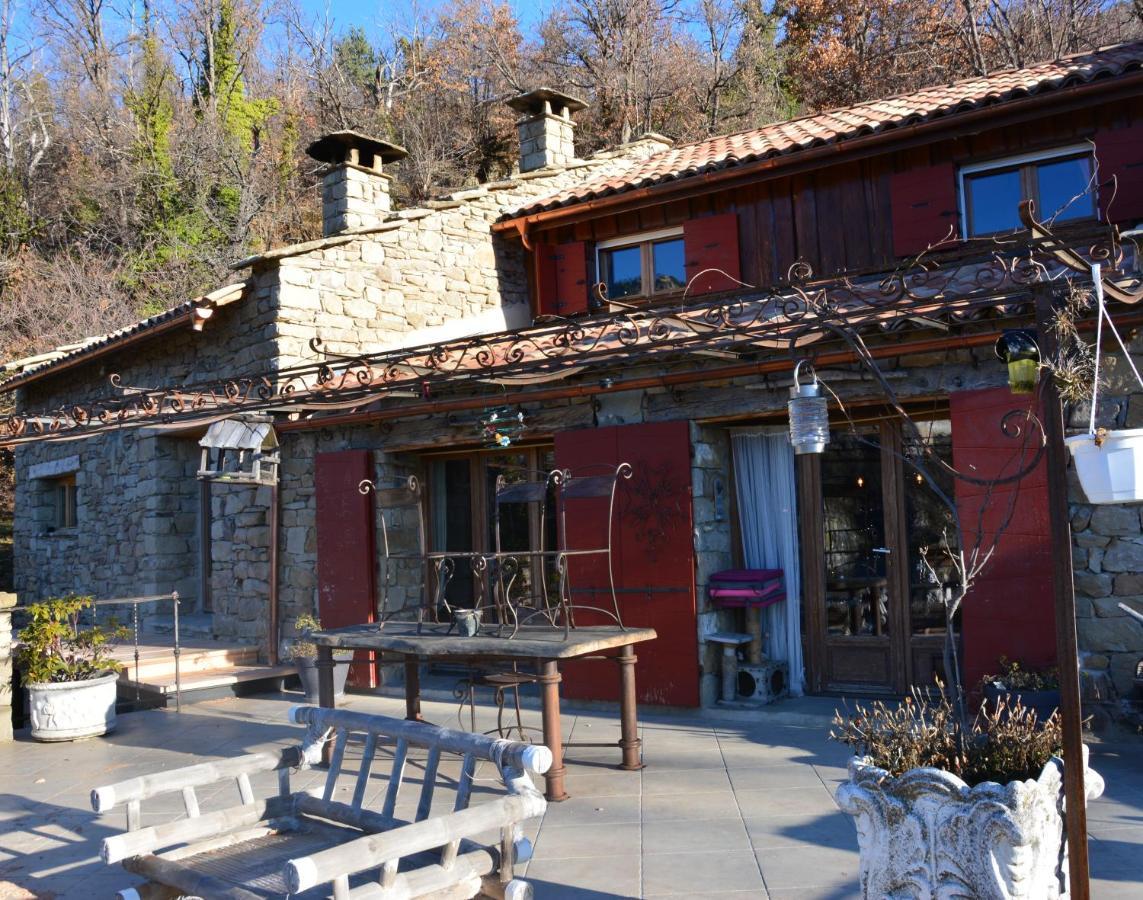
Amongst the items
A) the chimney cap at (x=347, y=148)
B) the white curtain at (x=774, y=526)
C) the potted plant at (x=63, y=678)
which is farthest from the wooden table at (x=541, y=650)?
the chimney cap at (x=347, y=148)

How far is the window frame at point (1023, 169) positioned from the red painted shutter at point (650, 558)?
3095 millimetres

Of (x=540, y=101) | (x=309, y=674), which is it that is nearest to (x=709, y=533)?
(x=309, y=674)

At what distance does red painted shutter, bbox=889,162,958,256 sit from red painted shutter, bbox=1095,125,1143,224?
3.42 ft

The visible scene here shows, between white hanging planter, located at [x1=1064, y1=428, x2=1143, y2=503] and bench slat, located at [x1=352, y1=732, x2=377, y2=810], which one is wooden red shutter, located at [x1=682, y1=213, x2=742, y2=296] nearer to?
bench slat, located at [x1=352, y1=732, x2=377, y2=810]

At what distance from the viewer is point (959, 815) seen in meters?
3.08

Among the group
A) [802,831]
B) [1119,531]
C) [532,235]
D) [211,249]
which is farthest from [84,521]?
[1119,531]

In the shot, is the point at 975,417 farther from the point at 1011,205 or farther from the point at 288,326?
the point at 288,326

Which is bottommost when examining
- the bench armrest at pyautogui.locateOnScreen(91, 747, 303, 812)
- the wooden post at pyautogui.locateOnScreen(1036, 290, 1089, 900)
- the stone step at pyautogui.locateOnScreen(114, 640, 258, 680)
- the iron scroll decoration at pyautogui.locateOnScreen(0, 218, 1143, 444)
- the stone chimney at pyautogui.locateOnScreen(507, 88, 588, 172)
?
the stone step at pyautogui.locateOnScreen(114, 640, 258, 680)

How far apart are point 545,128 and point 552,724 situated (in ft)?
26.5

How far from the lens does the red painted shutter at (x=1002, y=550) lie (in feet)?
18.7

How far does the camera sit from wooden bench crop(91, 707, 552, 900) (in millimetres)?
2988

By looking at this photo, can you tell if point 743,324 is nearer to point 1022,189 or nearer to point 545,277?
point 1022,189

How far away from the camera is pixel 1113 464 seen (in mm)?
2842

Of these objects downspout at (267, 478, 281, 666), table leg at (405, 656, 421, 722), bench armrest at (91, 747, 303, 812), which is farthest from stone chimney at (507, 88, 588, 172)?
bench armrest at (91, 747, 303, 812)
